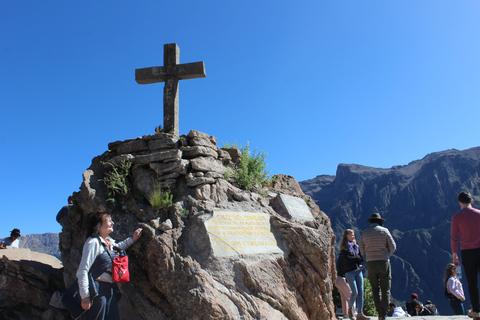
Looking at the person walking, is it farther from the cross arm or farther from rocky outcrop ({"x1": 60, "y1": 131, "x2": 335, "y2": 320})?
the cross arm

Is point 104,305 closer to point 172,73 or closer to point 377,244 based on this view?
point 377,244

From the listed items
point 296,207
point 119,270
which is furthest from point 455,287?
point 119,270

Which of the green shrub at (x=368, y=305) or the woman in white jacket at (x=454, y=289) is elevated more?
the woman in white jacket at (x=454, y=289)

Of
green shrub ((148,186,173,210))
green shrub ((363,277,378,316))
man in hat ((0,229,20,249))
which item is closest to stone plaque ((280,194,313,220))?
green shrub ((148,186,173,210))

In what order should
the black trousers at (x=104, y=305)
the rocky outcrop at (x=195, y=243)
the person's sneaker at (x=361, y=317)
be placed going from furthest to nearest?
the person's sneaker at (x=361, y=317) < the rocky outcrop at (x=195, y=243) < the black trousers at (x=104, y=305)

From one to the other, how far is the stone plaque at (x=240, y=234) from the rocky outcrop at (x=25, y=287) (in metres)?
3.76

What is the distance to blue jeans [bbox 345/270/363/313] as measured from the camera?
7.41 meters

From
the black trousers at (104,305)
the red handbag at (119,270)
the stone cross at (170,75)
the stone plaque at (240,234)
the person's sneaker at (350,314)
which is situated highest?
the stone cross at (170,75)

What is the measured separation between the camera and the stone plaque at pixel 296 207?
8.17 metres

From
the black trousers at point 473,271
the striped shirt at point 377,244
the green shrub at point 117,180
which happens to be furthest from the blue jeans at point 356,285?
the green shrub at point 117,180

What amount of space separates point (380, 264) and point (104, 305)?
4.76 meters

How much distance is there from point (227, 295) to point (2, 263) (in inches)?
211

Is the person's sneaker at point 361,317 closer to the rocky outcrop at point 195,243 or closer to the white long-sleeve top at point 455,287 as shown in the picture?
the rocky outcrop at point 195,243

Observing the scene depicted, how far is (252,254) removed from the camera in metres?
6.67
